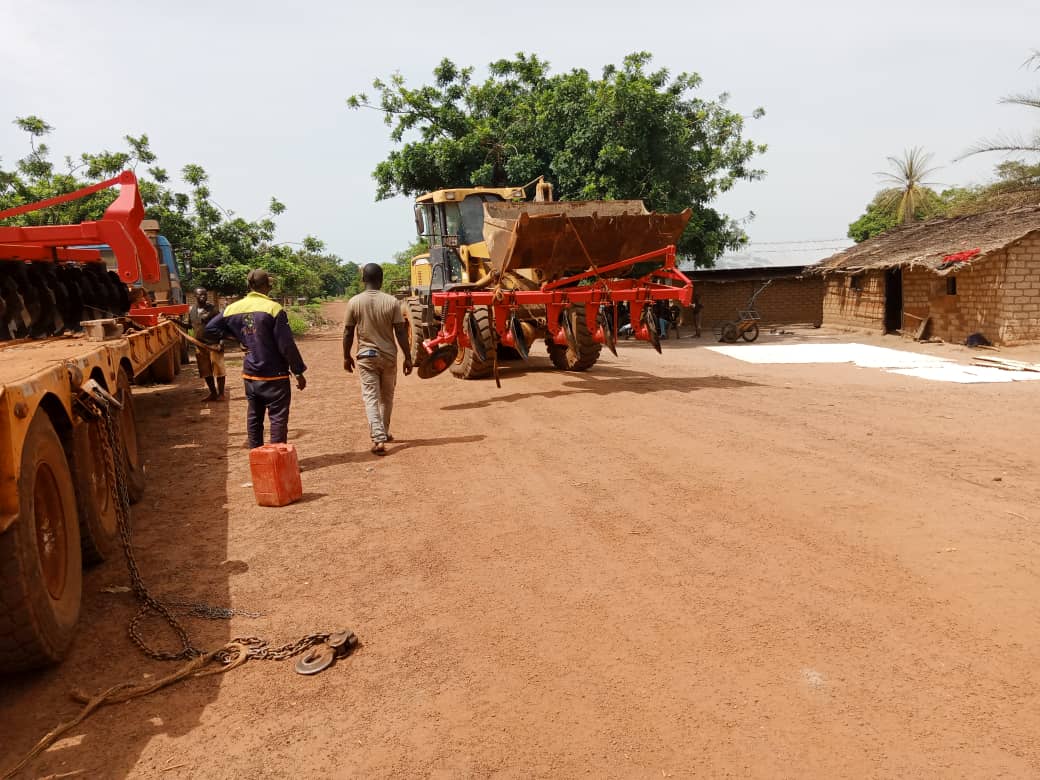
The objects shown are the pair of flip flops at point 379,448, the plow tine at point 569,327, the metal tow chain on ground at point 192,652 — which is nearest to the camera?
the metal tow chain on ground at point 192,652

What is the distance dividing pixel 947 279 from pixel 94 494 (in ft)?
60.8

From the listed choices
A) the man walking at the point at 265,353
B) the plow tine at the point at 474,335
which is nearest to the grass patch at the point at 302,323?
the plow tine at the point at 474,335

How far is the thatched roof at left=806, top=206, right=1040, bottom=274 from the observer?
15.4 m

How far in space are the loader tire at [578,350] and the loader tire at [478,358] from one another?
3.82 ft

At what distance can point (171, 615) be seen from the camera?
3666 millimetres

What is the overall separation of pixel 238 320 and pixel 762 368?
34.0 feet

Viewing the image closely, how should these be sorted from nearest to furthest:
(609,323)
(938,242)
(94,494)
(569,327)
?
(94,494)
(609,323)
(569,327)
(938,242)

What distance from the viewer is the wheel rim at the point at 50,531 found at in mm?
3203

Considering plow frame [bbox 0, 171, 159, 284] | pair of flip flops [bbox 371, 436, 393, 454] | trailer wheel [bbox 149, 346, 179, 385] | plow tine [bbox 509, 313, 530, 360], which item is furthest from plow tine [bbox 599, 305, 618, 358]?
trailer wheel [bbox 149, 346, 179, 385]

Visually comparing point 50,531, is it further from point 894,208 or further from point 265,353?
point 894,208

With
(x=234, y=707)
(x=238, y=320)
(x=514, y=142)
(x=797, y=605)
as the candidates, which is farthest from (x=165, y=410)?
(x=514, y=142)

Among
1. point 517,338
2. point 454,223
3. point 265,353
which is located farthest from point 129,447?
point 454,223

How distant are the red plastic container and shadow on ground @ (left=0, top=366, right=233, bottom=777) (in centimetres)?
34

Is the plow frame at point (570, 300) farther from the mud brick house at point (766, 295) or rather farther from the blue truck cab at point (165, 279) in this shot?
the mud brick house at point (766, 295)
